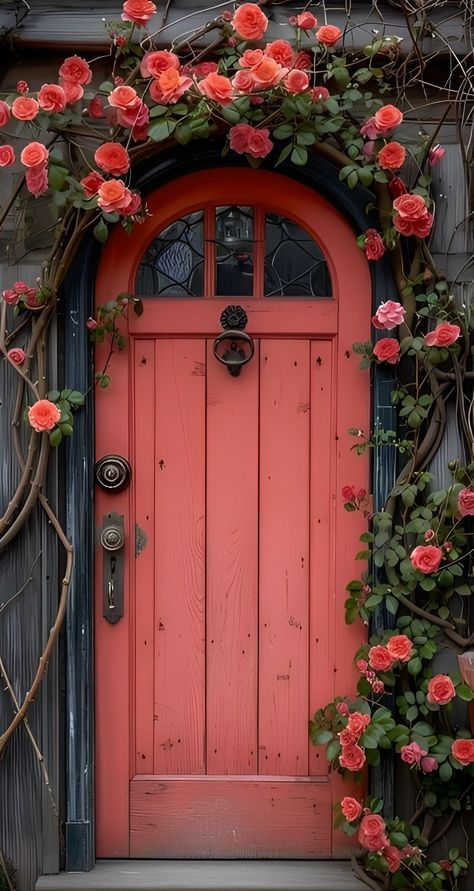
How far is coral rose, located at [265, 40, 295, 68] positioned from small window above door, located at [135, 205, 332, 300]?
1.60 ft

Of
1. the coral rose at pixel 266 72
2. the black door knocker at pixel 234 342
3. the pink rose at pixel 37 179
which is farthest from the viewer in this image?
the black door knocker at pixel 234 342

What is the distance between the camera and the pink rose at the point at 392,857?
2611 mm

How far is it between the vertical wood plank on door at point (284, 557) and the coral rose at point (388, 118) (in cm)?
73

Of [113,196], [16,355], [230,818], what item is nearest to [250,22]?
[113,196]

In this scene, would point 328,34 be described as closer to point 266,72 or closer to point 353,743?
point 266,72

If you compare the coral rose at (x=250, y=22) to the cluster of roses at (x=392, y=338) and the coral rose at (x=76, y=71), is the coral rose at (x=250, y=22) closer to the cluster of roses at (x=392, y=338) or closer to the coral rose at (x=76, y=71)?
the coral rose at (x=76, y=71)

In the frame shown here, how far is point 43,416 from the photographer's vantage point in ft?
8.54

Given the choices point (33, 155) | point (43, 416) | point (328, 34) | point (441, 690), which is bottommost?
point (441, 690)

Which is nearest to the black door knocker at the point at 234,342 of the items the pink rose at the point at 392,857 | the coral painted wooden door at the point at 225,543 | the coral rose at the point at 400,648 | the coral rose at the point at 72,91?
the coral painted wooden door at the point at 225,543

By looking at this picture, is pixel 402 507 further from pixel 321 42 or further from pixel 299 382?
pixel 321 42

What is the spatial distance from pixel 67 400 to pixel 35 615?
0.73 m

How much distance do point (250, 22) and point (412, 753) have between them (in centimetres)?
229

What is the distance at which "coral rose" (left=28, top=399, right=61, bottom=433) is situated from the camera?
2.60 metres

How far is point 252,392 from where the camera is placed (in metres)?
2.84
